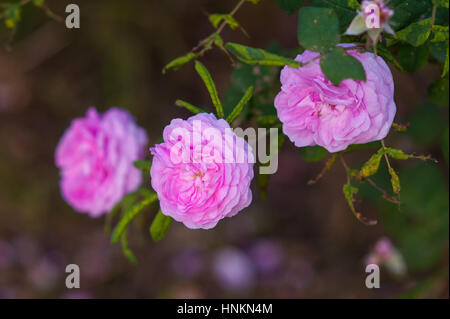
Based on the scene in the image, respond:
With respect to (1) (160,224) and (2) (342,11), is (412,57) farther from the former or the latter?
(1) (160,224)

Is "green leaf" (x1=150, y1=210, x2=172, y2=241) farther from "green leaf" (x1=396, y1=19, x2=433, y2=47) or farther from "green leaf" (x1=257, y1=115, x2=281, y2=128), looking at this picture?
"green leaf" (x1=396, y1=19, x2=433, y2=47)

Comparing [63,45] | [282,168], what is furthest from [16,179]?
[282,168]

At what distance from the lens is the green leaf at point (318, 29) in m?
0.56

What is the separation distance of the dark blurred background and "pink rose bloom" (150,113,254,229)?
Result: 899mm

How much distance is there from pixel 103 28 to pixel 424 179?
1.19m

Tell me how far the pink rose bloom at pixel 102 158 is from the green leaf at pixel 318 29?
0.42 metres

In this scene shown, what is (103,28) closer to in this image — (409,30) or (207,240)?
(207,240)

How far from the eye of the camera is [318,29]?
56 cm

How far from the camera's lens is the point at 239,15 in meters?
1.75

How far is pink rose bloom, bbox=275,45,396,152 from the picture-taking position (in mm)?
543

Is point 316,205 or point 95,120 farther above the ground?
point 316,205

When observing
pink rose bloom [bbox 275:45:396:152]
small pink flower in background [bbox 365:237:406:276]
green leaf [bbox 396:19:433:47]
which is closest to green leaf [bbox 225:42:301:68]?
pink rose bloom [bbox 275:45:396:152]

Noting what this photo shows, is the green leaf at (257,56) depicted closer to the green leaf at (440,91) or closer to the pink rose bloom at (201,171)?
the pink rose bloom at (201,171)

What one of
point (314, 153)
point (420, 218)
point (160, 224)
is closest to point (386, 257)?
point (420, 218)
